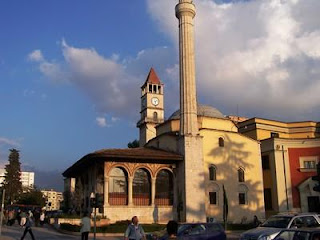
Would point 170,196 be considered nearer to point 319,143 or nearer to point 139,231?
point 319,143

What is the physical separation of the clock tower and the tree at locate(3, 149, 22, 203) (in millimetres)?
20433

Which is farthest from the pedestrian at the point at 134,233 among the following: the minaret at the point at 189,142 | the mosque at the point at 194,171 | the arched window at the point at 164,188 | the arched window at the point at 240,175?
the arched window at the point at 240,175

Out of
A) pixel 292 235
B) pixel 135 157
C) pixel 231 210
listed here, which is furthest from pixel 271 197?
pixel 292 235

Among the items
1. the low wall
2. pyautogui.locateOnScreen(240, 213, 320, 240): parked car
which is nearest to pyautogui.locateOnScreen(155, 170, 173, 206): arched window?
the low wall

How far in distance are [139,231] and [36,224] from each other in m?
23.5

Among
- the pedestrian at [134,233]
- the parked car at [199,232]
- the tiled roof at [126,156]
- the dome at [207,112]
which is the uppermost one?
the dome at [207,112]

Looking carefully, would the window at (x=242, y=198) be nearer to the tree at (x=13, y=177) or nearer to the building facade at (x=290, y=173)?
the building facade at (x=290, y=173)

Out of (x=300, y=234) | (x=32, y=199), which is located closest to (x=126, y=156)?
(x=300, y=234)

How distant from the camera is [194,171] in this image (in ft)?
102

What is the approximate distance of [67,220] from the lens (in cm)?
2781

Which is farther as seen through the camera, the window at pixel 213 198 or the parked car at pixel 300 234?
the window at pixel 213 198

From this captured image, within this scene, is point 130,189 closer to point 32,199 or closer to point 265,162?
point 265,162

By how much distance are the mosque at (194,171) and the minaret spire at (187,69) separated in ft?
0.28

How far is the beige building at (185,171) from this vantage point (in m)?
29.8
